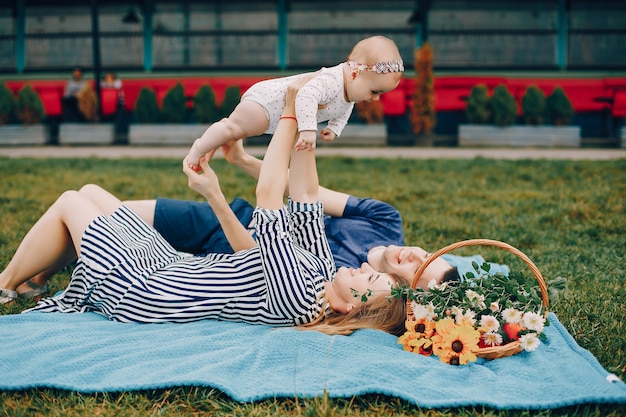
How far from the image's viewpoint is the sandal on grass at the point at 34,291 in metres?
3.99

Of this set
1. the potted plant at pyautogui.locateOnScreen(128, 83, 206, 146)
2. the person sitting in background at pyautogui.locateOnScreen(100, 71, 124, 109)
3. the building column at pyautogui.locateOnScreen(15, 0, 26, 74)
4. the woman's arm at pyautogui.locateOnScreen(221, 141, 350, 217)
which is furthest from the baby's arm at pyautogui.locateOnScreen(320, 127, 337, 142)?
the building column at pyautogui.locateOnScreen(15, 0, 26, 74)

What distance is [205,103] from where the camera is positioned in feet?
50.2

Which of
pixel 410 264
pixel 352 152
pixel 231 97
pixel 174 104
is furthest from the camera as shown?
pixel 174 104

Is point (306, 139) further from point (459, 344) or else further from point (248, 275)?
point (459, 344)

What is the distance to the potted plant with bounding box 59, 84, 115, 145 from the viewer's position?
1540 centimetres

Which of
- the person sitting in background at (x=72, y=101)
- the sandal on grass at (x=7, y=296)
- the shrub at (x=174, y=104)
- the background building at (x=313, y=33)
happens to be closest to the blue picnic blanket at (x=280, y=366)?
the sandal on grass at (x=7, y=296)

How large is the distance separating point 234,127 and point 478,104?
12030 millimetres

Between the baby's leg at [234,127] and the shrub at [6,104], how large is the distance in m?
13.1

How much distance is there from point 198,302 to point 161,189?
495 centimetres

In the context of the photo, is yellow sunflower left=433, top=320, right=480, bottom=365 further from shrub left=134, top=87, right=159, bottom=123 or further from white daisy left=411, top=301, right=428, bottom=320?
shrub left=134, top=87, right=159, bottom=123

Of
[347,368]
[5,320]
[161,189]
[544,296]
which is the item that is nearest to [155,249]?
[5,320]

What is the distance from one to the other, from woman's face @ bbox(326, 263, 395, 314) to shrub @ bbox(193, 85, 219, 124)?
1242 cm

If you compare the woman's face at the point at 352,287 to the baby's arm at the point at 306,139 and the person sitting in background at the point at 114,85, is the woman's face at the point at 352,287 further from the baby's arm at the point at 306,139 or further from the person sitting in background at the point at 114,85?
the person sitting in background at the point at 114,85

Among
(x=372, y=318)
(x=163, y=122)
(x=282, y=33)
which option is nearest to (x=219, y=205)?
(x=372, y=318)
